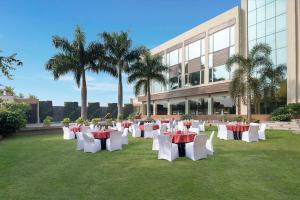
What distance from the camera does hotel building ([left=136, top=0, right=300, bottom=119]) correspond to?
24.0 meters

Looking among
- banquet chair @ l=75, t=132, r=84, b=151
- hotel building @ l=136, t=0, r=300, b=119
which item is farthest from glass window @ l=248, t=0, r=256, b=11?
banquet chair @ l=75, t=132, r=84, b=151

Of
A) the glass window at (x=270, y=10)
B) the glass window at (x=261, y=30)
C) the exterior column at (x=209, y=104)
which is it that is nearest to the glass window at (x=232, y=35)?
the glass window at (x=261, y=30)

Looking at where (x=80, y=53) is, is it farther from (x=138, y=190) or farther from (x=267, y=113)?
(x=138, y=190)

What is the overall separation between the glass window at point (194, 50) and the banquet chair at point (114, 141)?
25675 mm

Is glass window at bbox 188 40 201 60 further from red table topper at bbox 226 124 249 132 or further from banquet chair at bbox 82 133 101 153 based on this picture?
banquet chair at bbox 82 133 101 153

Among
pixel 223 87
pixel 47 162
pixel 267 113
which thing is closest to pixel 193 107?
pixel 223 87

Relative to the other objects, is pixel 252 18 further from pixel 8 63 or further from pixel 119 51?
pixel 8 63

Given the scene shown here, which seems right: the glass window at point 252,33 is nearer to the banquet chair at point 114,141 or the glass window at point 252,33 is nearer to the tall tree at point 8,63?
the banquet chair at point 114,141

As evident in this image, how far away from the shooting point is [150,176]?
7.75 metres

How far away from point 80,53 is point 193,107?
52.2 feet

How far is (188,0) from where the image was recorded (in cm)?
2359

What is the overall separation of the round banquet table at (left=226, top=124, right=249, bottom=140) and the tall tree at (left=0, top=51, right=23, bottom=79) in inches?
520

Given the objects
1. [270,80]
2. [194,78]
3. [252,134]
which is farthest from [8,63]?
[194,78]

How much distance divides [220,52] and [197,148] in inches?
949
